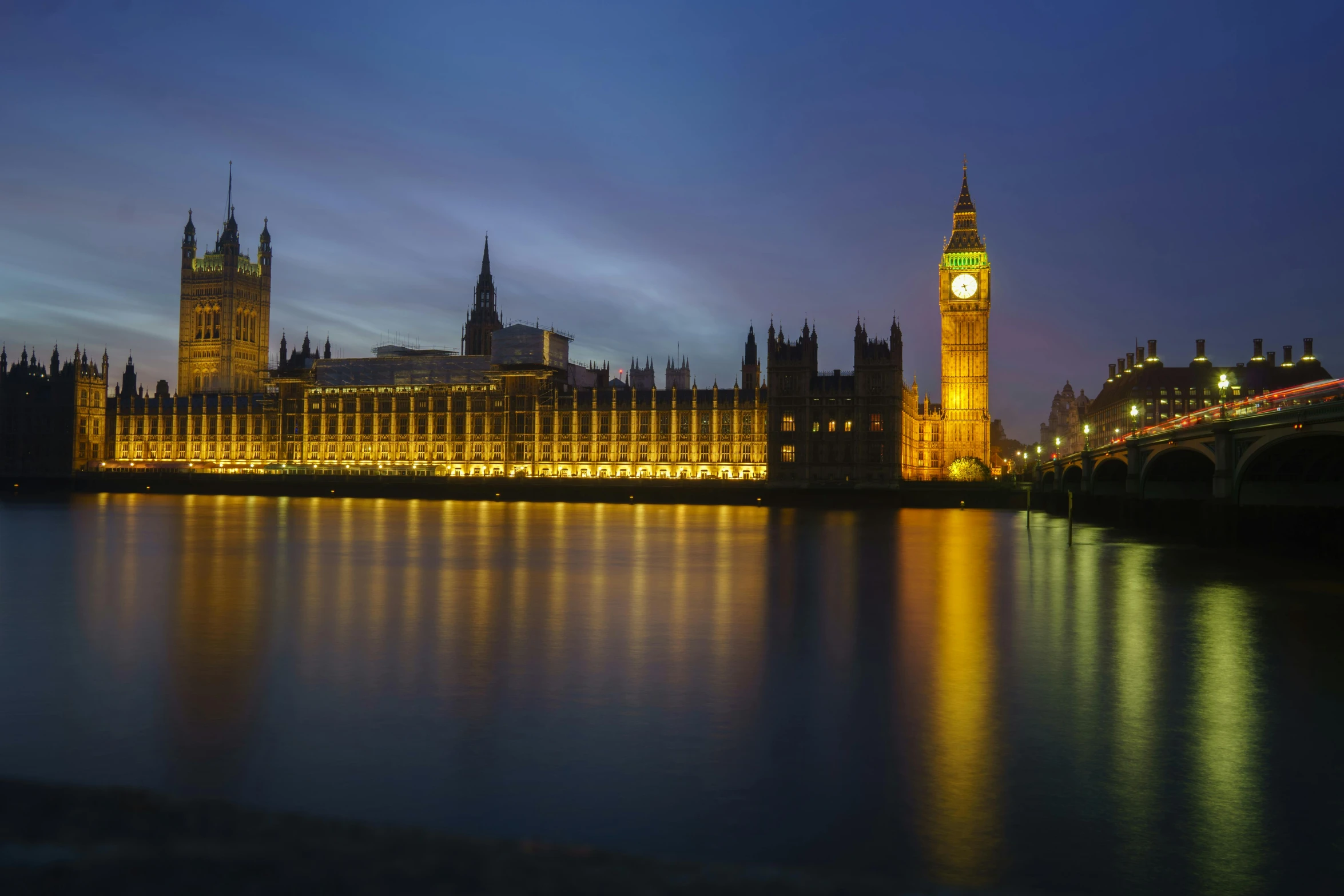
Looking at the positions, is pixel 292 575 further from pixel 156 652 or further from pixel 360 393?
pixel 360 393

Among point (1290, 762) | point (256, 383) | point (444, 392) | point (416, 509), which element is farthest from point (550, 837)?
point (256, 383)

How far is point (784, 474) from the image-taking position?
4109 inches

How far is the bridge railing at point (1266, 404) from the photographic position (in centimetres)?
3180

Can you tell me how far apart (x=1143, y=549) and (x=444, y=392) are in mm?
99040

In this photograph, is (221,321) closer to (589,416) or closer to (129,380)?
(129,380)

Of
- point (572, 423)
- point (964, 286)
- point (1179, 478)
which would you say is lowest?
point (1179, 478)

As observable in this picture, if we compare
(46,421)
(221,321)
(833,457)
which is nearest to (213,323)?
(221,321)

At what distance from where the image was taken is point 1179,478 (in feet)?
193

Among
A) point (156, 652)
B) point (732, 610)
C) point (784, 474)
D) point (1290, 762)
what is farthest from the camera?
point (784, 474)

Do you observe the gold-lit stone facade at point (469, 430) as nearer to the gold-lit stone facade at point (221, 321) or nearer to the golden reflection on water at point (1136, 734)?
the gold-lit stone facade at point (221, 321)

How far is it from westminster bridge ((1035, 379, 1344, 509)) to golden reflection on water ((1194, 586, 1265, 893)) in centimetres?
1780

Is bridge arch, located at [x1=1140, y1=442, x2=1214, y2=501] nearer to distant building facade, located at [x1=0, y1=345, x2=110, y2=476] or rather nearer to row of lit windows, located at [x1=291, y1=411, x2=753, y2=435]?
row of lit windows, located at [x1=291, y1=411, x2=753, y2=435]

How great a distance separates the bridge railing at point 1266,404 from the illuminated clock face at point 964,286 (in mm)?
84189

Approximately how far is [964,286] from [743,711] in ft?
430
